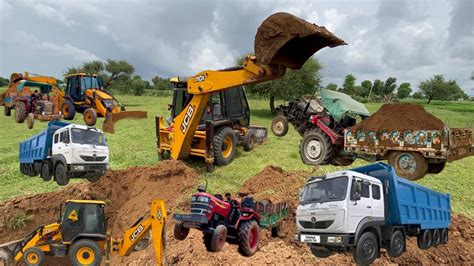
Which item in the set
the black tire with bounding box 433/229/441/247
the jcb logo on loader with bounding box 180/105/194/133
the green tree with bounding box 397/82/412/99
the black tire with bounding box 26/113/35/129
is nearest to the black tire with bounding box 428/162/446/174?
the black tire with bounding box 433/229/441/247

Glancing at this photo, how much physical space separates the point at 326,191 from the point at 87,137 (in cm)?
694

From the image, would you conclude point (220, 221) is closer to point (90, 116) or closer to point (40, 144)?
point (40, 144)

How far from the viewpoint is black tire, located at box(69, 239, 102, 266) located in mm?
9117

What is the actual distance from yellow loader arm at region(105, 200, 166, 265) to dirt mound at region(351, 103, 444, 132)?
5793mm

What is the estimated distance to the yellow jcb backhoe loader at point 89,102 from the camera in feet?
59.5

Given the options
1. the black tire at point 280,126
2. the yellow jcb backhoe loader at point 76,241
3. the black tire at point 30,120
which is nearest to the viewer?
the yellow jcb backhoe loader at point 76,241

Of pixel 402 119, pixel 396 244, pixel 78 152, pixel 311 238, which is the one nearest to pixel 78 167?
pixel 78 152

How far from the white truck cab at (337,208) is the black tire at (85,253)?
5606 mm

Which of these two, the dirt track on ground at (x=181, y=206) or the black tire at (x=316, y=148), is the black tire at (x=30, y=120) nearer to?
the dirt track on ground at (x=181, y=206)

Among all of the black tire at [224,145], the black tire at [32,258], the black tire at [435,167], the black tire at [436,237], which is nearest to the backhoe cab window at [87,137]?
the black tire at [32,258]

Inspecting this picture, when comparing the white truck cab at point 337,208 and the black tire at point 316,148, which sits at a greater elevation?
the black tire at point 316,148

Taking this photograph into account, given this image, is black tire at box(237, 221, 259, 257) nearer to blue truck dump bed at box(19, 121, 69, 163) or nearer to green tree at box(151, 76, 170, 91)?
blue truck dump bed at box(19, 121, 69, 163)

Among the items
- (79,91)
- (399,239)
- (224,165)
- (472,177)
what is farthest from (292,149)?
(79,91)

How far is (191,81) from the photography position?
10.8 meters
